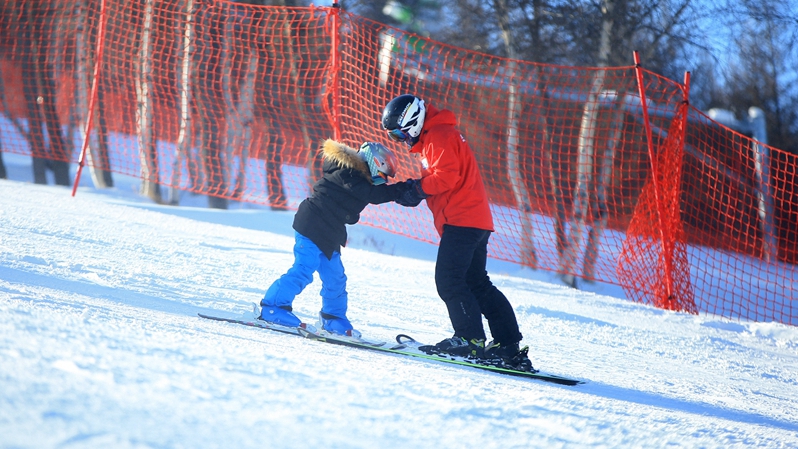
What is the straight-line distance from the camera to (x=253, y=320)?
4.01 metres

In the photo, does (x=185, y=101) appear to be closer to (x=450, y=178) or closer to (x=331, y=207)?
(x=331, y=207)

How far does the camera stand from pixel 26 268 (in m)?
4.36

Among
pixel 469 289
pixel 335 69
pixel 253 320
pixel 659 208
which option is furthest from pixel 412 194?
pixel 659 208

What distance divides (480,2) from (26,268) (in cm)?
911

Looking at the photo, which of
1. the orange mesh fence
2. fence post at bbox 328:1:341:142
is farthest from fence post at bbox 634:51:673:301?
fence post at bbox 328:1:341:142

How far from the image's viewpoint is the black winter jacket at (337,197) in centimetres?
403

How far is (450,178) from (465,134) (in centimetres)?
906

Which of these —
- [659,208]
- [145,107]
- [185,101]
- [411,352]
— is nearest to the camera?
[411,352]

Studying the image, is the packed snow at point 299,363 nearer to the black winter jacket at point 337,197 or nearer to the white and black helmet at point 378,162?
the black winter jacket at point 337,197

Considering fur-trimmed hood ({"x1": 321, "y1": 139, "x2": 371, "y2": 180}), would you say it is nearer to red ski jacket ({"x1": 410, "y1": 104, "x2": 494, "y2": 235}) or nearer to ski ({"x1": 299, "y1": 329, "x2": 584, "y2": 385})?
red ski jacket ({"x1": 410, "y1": 104, "x2": 494, "y2": 235})

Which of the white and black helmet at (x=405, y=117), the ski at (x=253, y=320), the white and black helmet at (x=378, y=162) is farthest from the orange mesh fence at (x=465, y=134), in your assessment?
the ski at (x=253, y=320)

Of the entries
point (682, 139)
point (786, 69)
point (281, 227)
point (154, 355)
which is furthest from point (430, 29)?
point (154, 355)

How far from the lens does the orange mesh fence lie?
7.27 meters

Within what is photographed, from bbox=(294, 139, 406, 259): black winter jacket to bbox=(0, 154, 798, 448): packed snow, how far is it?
655mm
